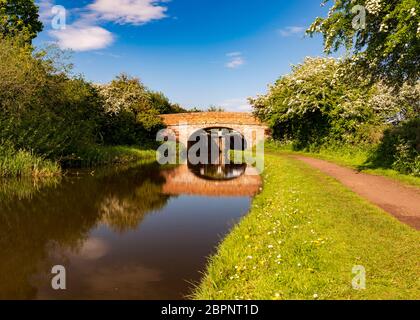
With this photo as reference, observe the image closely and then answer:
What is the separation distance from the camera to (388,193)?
437 inches

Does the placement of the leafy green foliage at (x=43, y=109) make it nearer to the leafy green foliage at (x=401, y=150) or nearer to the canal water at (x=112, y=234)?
the canal water at (x=112, y=234)

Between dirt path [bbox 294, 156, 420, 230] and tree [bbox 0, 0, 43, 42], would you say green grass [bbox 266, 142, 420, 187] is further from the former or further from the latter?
tree [bbox 0, 0, 43, 42]

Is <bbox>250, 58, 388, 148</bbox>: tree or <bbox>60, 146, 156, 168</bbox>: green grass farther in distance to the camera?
<bbox>250, 58, 388, 148</bbox>: tree

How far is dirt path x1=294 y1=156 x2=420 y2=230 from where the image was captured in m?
8.57

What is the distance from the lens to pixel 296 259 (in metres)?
5.92

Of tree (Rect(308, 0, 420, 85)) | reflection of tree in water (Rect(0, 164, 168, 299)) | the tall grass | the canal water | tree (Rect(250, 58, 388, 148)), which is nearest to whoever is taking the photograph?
the canal water

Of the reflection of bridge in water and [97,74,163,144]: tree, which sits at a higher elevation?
[97,74,163,144]: tree

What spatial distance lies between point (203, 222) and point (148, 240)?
2294 millimetres

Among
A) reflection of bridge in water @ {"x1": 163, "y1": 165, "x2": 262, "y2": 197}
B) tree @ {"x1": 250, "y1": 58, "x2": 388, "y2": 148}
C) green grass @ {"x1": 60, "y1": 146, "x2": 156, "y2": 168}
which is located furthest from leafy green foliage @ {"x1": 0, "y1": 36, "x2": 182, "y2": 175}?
tree @ {"x1": 250, "y1": 58, "x2": 388, "y2": 148}

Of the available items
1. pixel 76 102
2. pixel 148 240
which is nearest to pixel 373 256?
pixel 148 240

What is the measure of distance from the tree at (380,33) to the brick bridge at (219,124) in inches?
890

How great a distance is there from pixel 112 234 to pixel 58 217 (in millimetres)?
2555

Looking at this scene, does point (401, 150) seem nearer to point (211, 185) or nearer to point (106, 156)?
point (211, 185)
